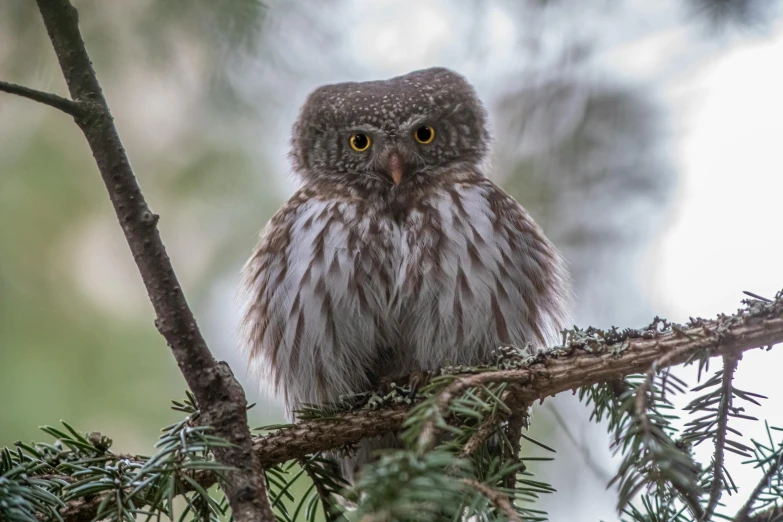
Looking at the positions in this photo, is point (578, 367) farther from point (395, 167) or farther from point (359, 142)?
point (359, 142)

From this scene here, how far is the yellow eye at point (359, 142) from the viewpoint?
12.0 ft

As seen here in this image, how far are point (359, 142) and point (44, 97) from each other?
203 centimetres

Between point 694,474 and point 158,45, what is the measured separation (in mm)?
2645

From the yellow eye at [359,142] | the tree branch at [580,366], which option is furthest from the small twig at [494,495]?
the yellow eye at [359,142]

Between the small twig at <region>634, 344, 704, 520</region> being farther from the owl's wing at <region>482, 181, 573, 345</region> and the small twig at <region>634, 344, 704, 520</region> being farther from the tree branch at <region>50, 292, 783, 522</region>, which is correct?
the owl's wing at <region>482, 181, 573, 345</region>

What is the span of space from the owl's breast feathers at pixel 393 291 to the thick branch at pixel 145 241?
113cm

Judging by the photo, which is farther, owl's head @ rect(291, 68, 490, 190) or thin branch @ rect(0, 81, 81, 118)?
owl's head @ rect(291, 68, 490, 190)

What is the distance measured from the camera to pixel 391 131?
11.8ft

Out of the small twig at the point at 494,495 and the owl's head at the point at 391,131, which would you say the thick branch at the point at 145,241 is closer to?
the small twig at the point at 494,495

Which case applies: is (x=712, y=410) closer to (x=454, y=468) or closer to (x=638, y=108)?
(x=454, y=468)

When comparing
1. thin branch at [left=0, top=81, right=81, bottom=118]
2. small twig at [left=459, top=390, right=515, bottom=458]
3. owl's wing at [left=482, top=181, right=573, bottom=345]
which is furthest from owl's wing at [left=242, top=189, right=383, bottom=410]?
thin branch at [left=0, top=81, right=81, bottom=118]

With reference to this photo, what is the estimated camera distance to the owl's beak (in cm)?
338

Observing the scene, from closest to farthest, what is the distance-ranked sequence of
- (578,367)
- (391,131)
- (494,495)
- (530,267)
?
(494,495) → (578,367) → (530,267) → (391,131)

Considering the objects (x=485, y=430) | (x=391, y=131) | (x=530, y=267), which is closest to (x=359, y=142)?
(x=391, y=131)
